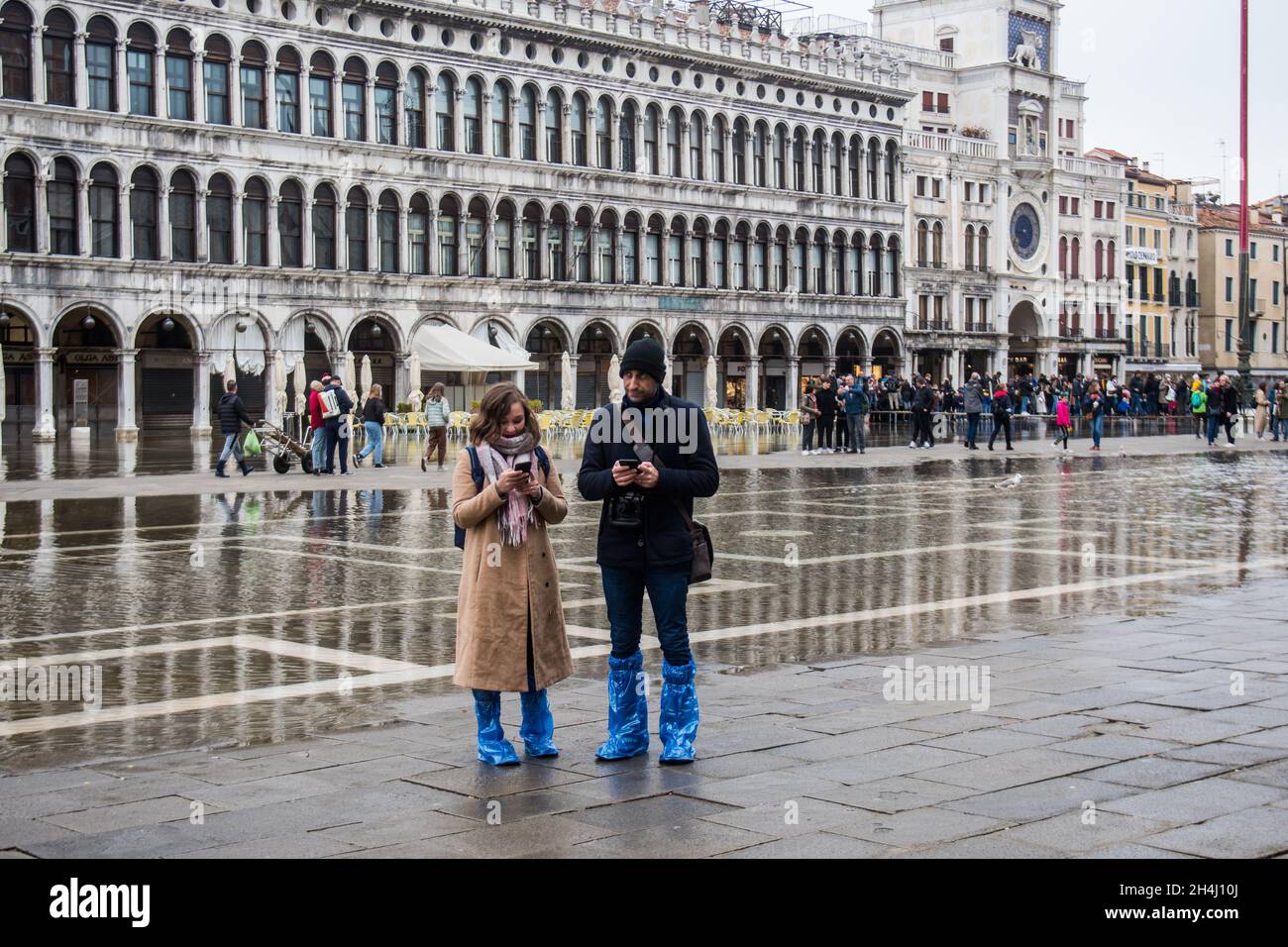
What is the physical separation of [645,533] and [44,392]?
4186cm

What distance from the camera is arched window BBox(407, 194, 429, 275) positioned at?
55281mm

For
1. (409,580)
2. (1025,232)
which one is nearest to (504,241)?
(1025,232)

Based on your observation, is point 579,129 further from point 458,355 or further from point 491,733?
point 491,733

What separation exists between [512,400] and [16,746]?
8.95 ft

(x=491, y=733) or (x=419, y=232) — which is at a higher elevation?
(x=419, y=232)

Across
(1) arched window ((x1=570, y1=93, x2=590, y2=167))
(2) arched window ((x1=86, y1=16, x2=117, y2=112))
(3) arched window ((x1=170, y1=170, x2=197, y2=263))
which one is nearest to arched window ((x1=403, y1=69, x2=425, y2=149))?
(1) arched window ((x1=570, y1=93, x2=590, y2=167))

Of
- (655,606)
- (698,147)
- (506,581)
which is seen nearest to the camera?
(506,581)

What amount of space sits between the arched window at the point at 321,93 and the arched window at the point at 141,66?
5503 millimetres

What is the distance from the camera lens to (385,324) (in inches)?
2156

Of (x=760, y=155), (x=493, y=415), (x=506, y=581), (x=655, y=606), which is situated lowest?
(x=655, y=606)

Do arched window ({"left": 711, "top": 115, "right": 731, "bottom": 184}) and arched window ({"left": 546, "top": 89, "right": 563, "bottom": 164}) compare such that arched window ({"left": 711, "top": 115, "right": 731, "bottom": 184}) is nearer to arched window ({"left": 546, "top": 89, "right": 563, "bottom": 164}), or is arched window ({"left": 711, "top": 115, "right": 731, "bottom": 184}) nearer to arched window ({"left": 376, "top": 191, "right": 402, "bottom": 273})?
arched window ({"left": 546, "top": 89, "right": 563, "bottom": 164})

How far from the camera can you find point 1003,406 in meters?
38.3

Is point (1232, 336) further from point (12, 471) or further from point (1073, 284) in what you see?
point (12, 471)
